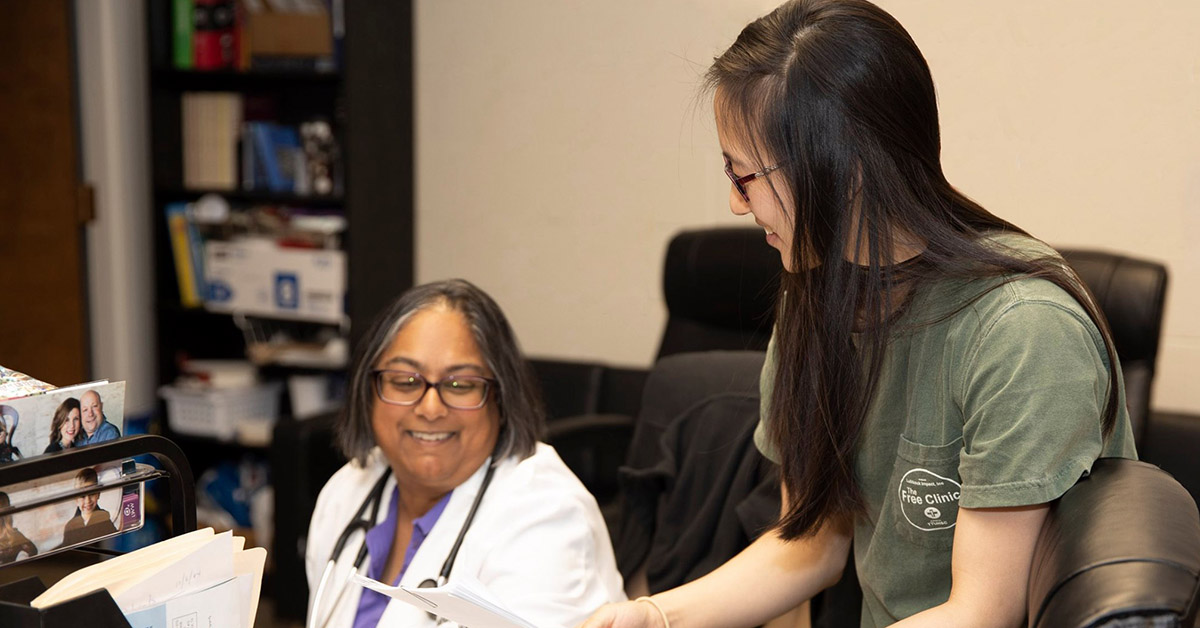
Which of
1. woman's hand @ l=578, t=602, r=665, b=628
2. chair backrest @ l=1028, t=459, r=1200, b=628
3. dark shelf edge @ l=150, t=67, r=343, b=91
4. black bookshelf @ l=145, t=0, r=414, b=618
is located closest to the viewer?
chair backrest @ l=1028, t=459, r=1200, b=628

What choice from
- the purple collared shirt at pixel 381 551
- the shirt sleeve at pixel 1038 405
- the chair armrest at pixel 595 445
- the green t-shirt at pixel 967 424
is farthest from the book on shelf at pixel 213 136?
the shirt sleeve at pixel 1038 405

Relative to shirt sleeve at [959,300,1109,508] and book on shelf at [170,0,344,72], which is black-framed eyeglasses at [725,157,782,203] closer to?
shirt sleeve at [959,300,1109,508]

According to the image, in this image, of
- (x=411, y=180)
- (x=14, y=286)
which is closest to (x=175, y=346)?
(x=14, y=286)

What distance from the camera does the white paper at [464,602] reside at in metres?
1.07

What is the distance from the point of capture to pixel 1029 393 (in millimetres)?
933

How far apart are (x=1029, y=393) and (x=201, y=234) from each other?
3.04 m

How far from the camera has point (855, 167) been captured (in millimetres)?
1021

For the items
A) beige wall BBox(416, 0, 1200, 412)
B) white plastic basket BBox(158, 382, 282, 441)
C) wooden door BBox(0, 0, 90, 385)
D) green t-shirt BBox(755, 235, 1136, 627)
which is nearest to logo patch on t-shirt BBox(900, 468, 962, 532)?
green t-shirt BBox(755, 235, 1136, 627)

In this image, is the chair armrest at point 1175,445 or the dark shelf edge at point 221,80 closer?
the chair armrest at point 1175,445

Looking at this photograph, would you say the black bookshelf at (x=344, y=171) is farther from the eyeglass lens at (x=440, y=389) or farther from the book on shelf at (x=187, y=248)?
the eyeglass lens at (x=440, y=389)

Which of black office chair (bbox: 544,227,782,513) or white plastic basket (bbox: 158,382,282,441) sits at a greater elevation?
Result: black office chair (bbox: 544,227,782,513)

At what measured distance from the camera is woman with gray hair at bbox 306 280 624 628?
152 centimetres

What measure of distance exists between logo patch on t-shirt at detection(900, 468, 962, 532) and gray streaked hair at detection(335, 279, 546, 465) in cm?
68

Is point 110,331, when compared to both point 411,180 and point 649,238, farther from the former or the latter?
point 649,238
